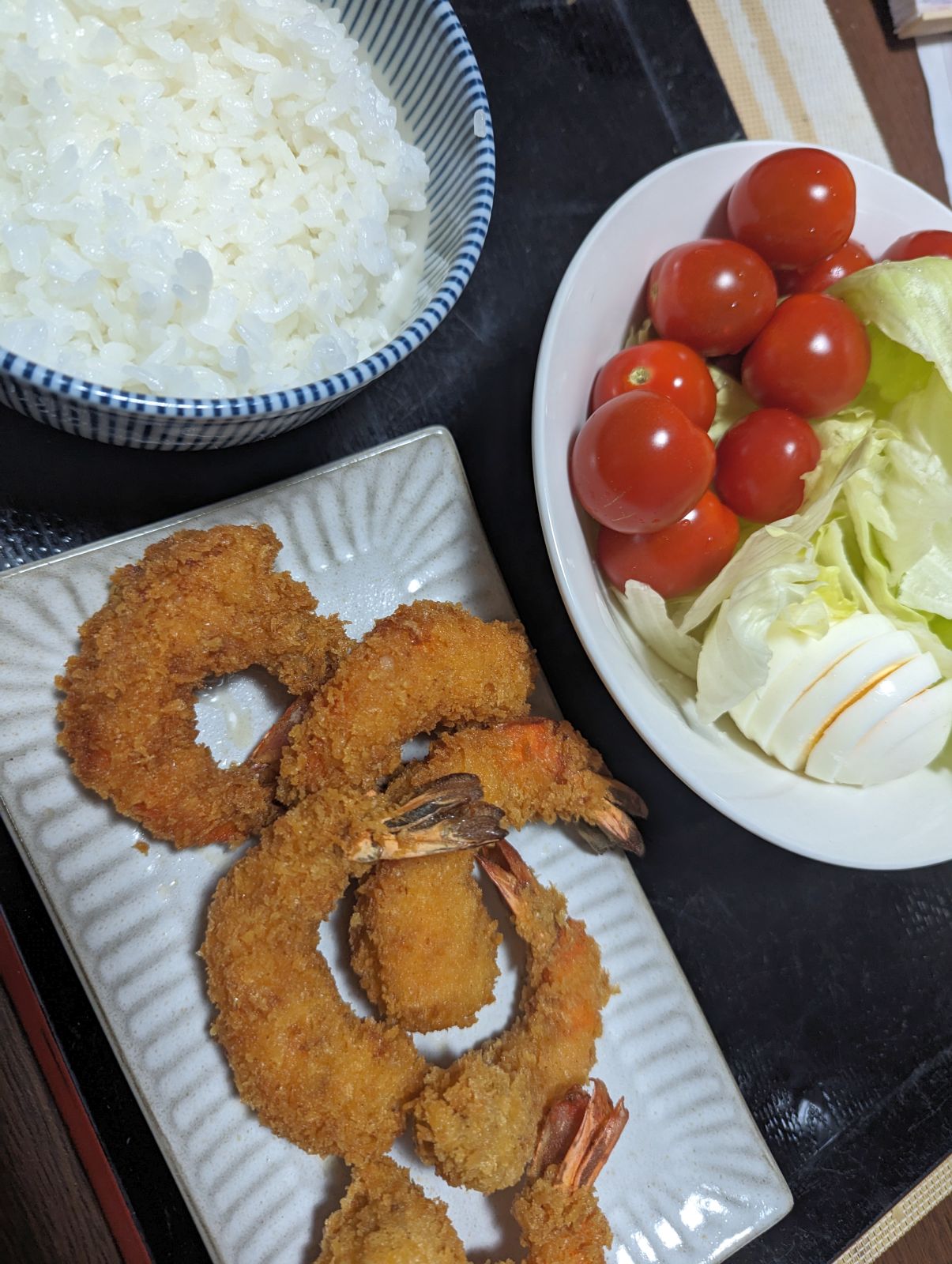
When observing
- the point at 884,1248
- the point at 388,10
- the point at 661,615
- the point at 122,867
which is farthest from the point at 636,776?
the point at 388,10

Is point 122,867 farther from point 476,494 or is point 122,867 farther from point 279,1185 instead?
point 476,494

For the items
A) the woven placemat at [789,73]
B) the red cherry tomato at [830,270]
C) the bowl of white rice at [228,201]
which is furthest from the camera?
the woven placemat at [789,73]

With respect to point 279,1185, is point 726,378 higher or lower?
higher

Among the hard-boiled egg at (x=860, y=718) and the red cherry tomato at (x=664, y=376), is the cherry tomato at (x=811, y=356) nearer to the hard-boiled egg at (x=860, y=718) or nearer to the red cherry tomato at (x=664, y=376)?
the red cherry tomato at (x=664, y=376)

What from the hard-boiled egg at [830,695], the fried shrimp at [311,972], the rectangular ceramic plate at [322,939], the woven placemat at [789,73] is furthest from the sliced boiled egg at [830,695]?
the woven placemat at [789,73]

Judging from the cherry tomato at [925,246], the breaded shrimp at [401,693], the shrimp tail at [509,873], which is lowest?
the shrimp tail at [509,873]

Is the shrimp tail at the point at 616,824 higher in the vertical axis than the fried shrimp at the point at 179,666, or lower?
lower

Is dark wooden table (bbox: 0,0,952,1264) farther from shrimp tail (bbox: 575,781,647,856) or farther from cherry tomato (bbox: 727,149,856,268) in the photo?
cherry tomato (bbox: 727,149,856,268)

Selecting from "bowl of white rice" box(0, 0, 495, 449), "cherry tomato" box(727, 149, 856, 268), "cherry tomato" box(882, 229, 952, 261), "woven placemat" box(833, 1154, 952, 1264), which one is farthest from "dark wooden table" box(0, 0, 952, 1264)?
"cherry tomato" box(882, 229, 952, 261)
